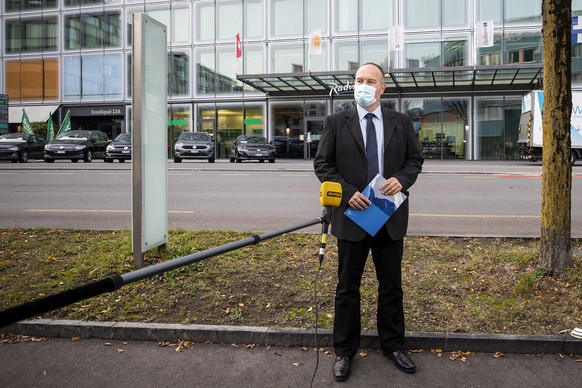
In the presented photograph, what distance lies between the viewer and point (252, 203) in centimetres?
1116

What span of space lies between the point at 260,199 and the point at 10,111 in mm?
35686

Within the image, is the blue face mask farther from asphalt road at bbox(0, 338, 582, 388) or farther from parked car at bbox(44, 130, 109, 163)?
parked car at bbox(44, 130, 109, 163)

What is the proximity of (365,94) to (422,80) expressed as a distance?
1130 inches

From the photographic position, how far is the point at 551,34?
484 cm

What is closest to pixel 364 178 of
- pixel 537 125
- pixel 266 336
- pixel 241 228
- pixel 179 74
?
pixel 266 336

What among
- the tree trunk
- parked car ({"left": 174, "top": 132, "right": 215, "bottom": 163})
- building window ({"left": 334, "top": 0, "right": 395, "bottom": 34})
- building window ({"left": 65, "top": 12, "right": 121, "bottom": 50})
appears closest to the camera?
the tree trunk

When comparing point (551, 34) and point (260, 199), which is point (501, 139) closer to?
point (260, 199)

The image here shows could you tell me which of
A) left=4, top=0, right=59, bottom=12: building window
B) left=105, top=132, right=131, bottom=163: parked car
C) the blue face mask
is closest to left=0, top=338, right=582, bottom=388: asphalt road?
the blue face mask

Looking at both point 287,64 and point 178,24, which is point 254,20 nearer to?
point 287,64

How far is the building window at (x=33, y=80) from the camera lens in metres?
40.2

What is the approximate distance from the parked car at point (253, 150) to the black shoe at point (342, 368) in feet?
77.9

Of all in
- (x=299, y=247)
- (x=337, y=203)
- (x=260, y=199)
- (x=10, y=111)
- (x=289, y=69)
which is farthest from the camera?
(x=10, y=111)

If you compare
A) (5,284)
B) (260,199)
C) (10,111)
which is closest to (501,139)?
(260,199)

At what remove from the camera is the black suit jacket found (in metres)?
3.50
